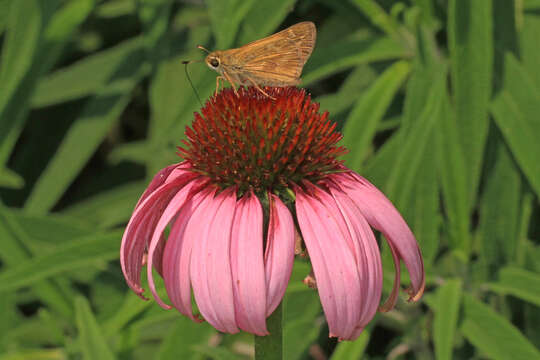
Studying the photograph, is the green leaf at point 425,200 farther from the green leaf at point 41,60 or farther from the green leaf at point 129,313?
the green leaf at point 41,60

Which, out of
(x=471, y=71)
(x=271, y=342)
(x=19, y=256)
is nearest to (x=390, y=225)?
(x=271, y=342)

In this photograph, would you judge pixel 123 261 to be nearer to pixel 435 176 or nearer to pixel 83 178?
pixel 435 176

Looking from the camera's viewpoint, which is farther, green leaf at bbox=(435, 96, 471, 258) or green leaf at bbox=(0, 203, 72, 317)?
green leaf at bbox=(0, 203, 72, 317)

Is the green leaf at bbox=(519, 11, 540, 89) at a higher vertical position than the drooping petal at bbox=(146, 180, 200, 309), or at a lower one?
lower

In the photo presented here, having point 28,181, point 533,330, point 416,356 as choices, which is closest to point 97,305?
point 28,181

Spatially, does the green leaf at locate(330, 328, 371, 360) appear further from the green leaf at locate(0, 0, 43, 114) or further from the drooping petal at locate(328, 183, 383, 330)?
the green leaf at locate(0, 0, 43, 114)

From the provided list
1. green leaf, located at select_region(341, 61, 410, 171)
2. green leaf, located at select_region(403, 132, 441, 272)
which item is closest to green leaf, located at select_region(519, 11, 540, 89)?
green leaf, located at select_region(341, 61, 410, 171)

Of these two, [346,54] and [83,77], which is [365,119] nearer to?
[346,54]
